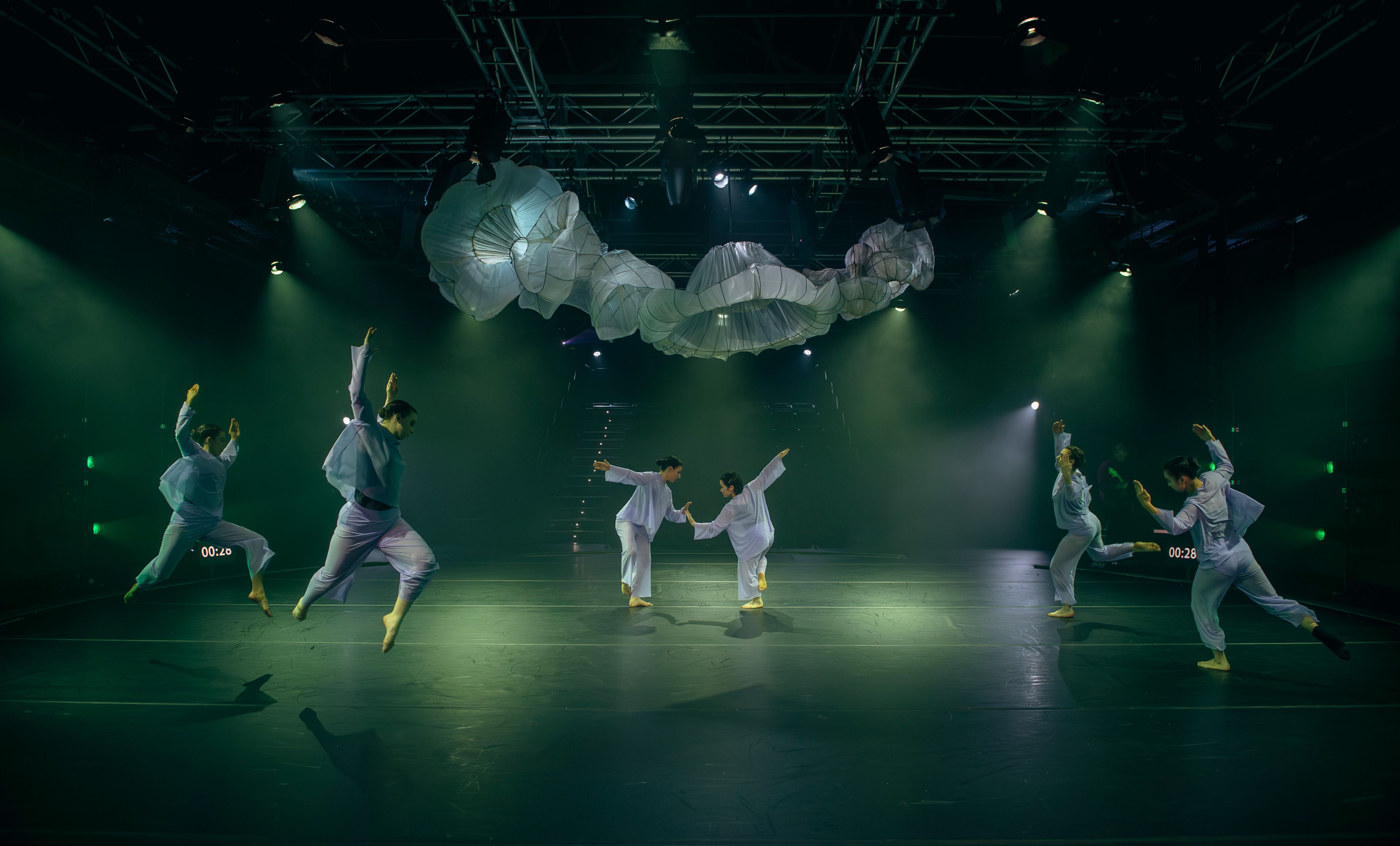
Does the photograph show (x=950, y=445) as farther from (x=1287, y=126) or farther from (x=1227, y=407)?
(x=1287, y=126)

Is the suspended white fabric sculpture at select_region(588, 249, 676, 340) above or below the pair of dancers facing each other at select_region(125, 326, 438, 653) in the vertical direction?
above

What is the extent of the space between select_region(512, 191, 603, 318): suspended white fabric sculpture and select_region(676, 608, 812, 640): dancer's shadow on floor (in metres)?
3.44

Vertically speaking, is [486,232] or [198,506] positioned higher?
[486,232]

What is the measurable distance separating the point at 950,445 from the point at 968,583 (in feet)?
24.8

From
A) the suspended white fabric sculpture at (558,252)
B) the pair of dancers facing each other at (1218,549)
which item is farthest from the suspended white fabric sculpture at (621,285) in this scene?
the pair of dancers facing each other at (1218,549)

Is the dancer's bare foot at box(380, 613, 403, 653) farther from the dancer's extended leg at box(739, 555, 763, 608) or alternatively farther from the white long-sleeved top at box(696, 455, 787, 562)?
the dancer's extended leg at box(739, 555, 763, 608)

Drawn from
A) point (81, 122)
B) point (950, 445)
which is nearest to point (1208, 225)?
point (950, 445)

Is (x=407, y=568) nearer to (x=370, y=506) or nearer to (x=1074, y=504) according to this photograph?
(x=370, y=506)

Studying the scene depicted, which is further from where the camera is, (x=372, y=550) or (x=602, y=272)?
(x=602, y=272)

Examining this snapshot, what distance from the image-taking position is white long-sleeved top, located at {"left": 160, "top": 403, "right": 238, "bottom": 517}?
650 cm

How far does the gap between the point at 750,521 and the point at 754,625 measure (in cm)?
134

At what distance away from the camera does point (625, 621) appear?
703 centimetres

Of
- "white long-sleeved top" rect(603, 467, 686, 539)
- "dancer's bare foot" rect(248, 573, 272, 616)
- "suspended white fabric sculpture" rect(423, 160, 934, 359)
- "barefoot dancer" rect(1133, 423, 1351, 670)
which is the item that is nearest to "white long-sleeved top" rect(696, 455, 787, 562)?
"white long-sleeved top" rect(603, 467, 686, 539)

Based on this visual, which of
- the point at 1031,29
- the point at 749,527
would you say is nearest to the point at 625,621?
the point at 749,527
